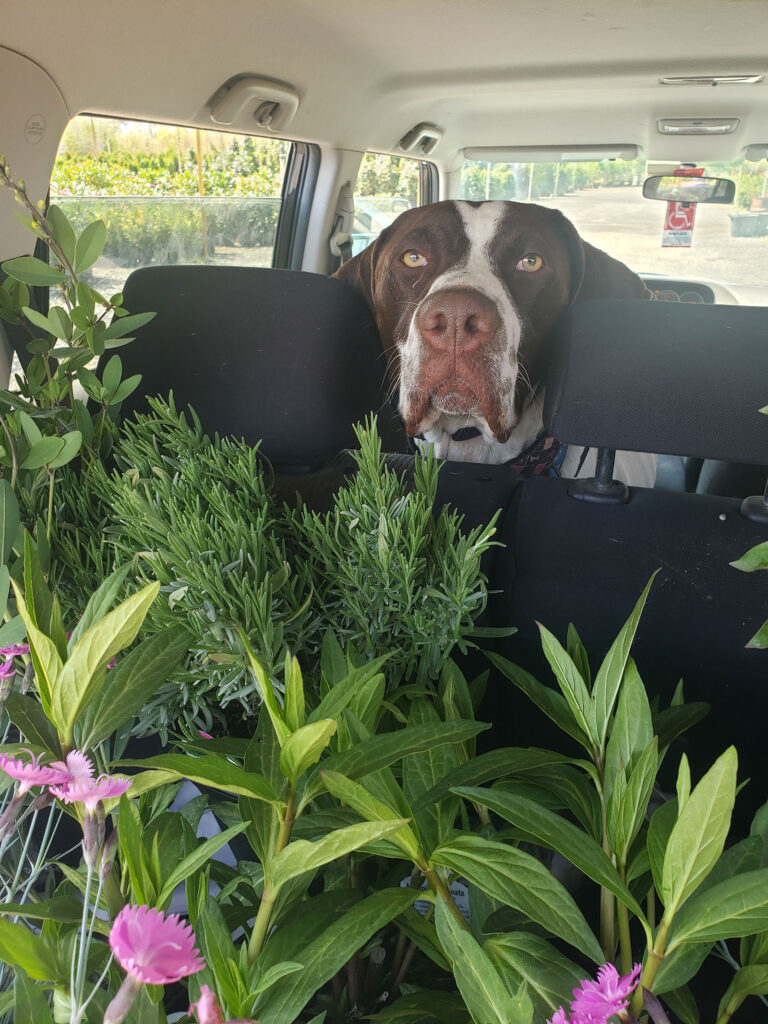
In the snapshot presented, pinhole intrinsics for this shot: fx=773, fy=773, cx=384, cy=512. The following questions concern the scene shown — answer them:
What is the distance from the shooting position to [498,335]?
144 cm

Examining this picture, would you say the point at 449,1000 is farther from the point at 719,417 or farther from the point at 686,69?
the point at 686,69

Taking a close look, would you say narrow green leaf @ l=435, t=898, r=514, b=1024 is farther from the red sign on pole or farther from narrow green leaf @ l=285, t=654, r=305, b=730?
the red sign on pole

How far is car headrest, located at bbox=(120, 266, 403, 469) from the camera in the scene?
1.29 m

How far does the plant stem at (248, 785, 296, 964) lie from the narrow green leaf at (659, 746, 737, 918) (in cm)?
21

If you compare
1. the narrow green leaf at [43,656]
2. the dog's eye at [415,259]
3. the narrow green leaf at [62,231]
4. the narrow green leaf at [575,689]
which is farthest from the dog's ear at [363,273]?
the narrow green leaf at [43,656]

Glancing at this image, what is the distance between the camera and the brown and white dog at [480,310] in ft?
4.69

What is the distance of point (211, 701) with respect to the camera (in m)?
0.72

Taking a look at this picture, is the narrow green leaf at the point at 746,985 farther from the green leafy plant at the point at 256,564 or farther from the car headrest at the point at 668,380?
the car headrest at the point at 668,380

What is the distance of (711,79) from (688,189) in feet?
3.66

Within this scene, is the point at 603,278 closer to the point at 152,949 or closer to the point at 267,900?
the point at 267,900

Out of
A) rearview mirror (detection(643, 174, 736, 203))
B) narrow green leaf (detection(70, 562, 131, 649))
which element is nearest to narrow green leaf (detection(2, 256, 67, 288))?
narrow green leaf (detection(70, 562, 131, 649))

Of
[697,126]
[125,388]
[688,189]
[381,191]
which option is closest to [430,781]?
[125,388]

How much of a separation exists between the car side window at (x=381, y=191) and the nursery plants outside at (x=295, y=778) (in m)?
2.52

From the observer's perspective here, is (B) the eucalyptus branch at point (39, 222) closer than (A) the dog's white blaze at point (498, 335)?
Yes
